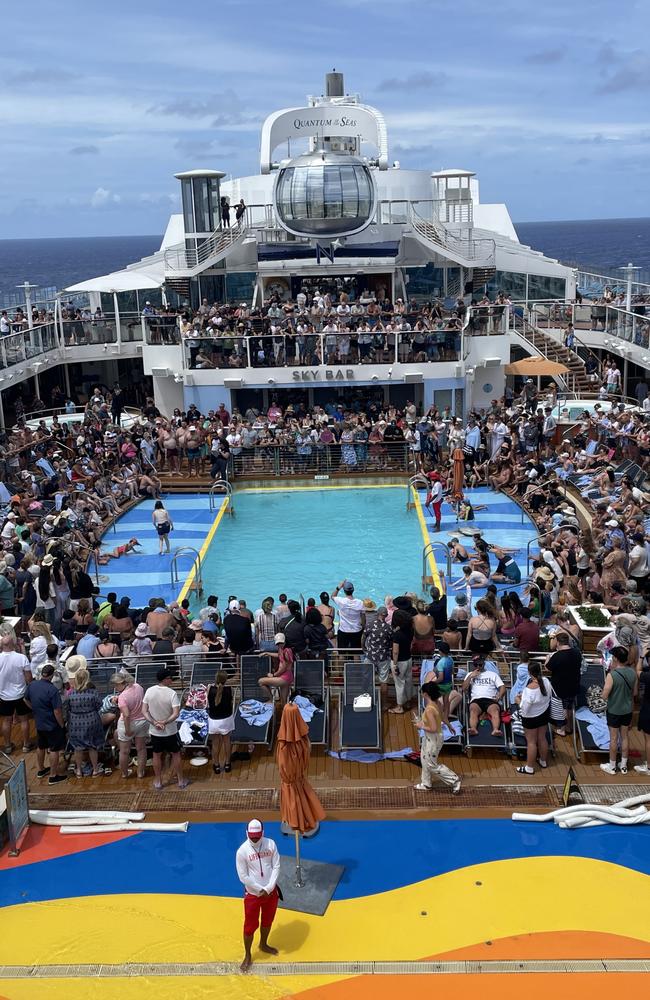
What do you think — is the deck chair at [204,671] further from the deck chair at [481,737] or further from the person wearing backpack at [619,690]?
the person wearing backpack at [619,690]

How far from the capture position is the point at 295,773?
816cm

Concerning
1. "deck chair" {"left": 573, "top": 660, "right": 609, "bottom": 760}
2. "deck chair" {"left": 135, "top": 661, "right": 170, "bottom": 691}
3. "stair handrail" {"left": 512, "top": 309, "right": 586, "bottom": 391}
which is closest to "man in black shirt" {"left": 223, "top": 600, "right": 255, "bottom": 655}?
"deck chair" {"left": 135, "top": 661, "right": 170, "bottom": 691}

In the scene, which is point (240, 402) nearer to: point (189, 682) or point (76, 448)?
point (76, 448)

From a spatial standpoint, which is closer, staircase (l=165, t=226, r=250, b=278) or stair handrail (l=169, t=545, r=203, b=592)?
stair handrail (l=169, t=545, r=203, b=592)

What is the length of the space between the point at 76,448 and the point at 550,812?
54.1 feet

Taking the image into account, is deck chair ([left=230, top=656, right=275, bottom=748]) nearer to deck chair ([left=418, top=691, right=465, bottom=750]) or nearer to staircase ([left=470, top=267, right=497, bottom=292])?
deck chair ([left=418, top=691, right=465, bottom=750])

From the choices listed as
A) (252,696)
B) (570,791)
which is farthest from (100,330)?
(570,791)

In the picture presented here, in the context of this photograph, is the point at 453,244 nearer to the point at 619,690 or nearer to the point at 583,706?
the point at 583,706

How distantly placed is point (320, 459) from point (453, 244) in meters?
10.7

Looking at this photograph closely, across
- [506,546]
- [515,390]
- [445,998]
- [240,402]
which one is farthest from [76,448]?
[445,998]

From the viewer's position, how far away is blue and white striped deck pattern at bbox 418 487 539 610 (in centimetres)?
1792

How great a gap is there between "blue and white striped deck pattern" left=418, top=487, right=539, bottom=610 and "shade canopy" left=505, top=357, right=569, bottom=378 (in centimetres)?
484

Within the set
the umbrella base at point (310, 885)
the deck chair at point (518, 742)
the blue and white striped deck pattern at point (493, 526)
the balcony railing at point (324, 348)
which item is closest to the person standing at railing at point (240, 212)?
the balcony railing at point (324, 348)

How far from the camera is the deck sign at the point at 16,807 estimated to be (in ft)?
28.9
